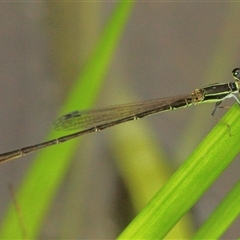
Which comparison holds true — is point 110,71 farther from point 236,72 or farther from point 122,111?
point 236,72

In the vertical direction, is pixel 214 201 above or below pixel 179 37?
below

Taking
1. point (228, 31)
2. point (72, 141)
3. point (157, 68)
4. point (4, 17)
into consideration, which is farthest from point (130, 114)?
point (4, 17)

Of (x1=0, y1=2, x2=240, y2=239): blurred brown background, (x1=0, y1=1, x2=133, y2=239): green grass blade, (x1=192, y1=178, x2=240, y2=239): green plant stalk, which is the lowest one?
(x1=192, y1=178, x2=240, y2=239): green plant stalk

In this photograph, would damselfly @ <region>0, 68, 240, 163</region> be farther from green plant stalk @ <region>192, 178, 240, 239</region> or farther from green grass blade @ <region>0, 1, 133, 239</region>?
green plant stalk @ <region>192, 178, 240, 239</region>

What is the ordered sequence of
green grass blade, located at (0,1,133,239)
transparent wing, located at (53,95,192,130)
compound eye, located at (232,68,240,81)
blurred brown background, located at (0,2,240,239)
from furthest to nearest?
blurred brown background, located at (0,2,240,239) < transparent wing, located at (53,95,192,130) < compound eye, located at (232,68,240,81) < green grass blade, located at (0,1,133,239)

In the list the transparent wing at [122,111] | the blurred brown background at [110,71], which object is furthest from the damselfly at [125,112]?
the blurred brown background at [110,71]

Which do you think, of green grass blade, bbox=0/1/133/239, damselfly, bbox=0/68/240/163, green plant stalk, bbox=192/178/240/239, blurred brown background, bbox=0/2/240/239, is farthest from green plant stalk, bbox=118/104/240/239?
blurred brown background, bbox=0/2/240/239

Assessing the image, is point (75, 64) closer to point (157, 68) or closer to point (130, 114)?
point (157, 68)

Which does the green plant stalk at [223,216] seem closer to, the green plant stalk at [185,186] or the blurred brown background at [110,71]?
the green plant stalk at [185,186]
